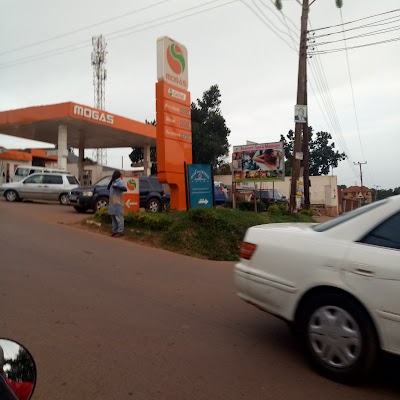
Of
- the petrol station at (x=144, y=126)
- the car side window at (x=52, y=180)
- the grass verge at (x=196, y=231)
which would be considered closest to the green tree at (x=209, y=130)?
the petrol station at (x=144, y=126)

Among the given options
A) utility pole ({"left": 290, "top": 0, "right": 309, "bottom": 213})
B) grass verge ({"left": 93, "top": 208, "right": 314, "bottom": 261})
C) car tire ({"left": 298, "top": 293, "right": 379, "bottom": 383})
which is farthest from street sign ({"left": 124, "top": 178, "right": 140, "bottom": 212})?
car tire ({"left": 298, "top": 293, "right": 379, "bottom": 383})

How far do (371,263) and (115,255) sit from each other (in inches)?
234

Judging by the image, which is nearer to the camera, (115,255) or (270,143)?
(115,255)

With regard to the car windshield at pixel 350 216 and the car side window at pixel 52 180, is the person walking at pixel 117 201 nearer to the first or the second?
the car windshield at pixel 350 216

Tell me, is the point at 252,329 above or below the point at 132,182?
below

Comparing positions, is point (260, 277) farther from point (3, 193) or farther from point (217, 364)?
point (3, 193)

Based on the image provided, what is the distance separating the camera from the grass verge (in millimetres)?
9219

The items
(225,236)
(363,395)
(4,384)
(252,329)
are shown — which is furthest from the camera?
(225,236)

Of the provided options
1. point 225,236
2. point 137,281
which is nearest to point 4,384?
point 137,281

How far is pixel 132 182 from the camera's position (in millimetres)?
12703

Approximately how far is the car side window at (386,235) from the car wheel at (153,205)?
45.6ft

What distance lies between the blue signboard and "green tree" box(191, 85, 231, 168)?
1168 inches

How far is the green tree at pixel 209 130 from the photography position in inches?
1662

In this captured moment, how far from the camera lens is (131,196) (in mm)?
12508
